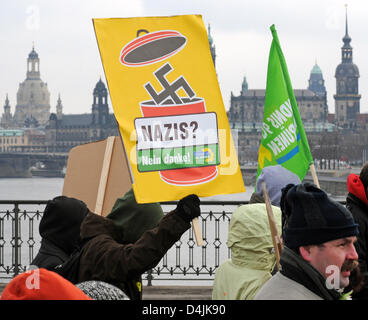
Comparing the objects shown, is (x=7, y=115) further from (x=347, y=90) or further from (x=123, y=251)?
(x=123, y=251)

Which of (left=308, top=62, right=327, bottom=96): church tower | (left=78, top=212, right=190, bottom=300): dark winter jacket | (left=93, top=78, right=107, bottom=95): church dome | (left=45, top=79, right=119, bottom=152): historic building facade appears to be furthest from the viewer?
(left=308, top=62, right=327, bottom=96): church tower

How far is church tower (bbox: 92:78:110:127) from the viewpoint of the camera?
108300 mm

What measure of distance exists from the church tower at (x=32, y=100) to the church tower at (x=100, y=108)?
11.3 meters

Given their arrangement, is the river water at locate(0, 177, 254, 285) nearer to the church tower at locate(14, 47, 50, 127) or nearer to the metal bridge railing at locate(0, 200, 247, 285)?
the metal bridge railing at locate(0, 200, 247, 285)

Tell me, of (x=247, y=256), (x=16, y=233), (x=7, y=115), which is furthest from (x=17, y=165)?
(x=247, y=256)

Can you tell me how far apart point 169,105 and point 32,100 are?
12385 centimetres

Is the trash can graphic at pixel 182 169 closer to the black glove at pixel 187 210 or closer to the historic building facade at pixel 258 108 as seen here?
the black glove at pixel 187 210

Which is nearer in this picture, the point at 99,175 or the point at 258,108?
the point at 99,175

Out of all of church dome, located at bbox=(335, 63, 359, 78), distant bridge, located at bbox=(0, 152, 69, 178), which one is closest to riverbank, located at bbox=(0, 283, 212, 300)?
distant bridge, located at bbox=(0, 152, 69, 178)

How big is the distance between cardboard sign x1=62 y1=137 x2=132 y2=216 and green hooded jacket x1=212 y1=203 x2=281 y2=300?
1.64 ft

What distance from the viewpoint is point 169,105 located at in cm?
235

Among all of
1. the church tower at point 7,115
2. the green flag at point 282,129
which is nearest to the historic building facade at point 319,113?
the church tower at point 7,115

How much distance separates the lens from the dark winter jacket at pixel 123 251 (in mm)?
2018
